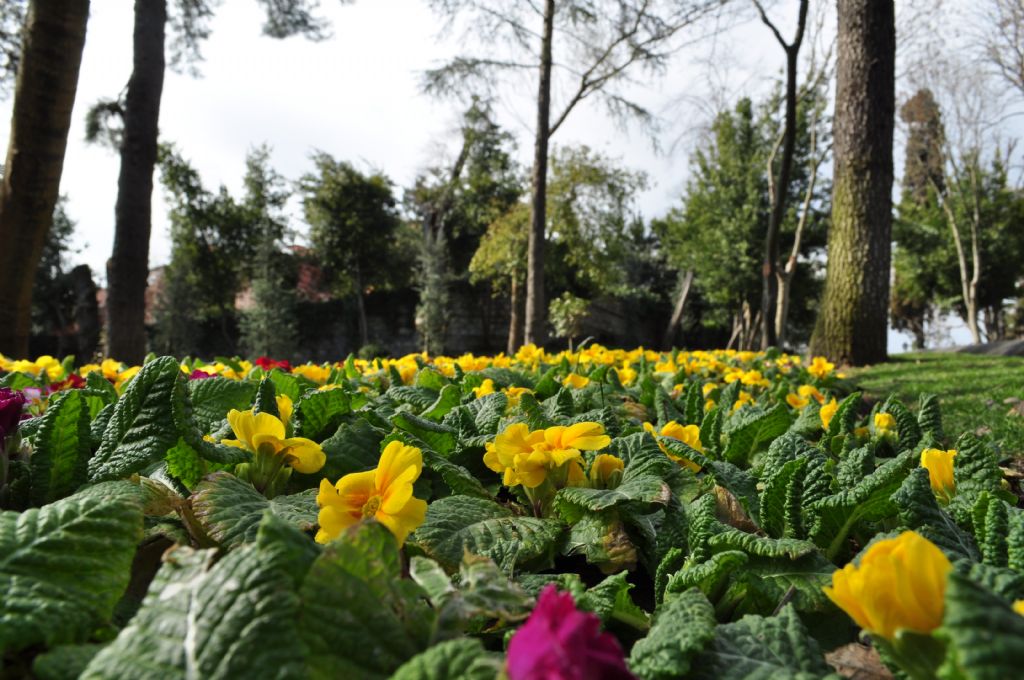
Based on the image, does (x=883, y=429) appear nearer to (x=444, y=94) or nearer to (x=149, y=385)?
(x=149, y=385)

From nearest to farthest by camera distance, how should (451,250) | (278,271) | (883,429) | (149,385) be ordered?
(149,385) → (883,429) → (278,271) → (451,250)

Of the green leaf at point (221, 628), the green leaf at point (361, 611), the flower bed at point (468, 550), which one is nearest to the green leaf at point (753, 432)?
the flower bed at point (468, 550)

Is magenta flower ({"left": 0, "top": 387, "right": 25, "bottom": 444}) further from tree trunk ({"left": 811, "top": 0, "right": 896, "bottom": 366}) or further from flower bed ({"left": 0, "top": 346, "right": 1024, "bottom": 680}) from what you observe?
tree trunk ({"left": 811, "top": 0, "right": 896, "bottom": 366})

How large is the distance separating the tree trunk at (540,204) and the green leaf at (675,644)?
34.3 feet

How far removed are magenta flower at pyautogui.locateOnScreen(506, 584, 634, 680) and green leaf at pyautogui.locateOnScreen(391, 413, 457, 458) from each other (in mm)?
790

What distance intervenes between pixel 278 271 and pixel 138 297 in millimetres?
17526

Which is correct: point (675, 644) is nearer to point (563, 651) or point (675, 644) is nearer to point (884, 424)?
point (563, 651)

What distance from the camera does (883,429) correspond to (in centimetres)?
158

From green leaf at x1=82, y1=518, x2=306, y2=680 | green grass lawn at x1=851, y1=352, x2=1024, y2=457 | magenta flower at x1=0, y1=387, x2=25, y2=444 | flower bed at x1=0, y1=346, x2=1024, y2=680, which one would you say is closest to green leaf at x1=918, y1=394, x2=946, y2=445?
flower bed at x1=0, y1=346, x2=1024, y2=680

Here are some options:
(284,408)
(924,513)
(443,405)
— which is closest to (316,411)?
(284,408)

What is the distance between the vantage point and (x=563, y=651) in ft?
1.24

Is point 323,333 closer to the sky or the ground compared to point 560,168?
closer to the ground

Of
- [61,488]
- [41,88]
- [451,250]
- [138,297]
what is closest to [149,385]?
[61,488]

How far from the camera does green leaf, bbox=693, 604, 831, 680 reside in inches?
22.4
